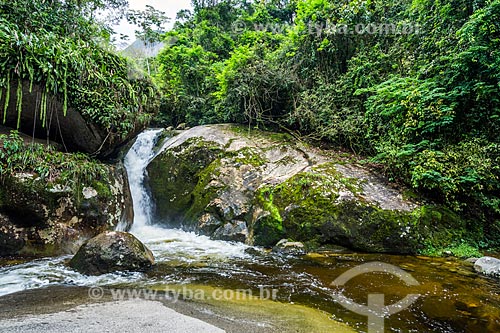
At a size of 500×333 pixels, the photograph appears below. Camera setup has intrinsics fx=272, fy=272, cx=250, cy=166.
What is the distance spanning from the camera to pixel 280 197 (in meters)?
6.73

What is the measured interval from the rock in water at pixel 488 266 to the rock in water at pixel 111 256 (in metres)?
5.62

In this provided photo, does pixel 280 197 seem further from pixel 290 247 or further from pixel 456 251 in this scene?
pixel 456 251

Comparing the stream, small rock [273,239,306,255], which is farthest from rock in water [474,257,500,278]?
small rock [273,239,306,255]

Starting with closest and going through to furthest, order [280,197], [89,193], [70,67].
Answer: [89,193] < [70,67] < [280,197]

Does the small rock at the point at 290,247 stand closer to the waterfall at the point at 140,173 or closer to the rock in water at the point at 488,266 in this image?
the rock in water at the point at 488,266

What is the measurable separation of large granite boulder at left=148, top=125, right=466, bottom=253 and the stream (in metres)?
0.52

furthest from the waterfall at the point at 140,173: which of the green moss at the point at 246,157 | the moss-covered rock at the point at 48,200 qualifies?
the green moss at the point at 246,157

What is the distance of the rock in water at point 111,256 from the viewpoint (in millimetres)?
4430

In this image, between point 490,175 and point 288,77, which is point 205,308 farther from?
point 288,77

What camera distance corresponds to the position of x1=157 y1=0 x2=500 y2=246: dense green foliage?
593cm

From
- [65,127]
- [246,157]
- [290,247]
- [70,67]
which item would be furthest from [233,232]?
[70,67]

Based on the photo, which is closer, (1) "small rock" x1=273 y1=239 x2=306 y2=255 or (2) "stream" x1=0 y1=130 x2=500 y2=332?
(2) "stream" x1=0 y1=130 x2=500 y2=332

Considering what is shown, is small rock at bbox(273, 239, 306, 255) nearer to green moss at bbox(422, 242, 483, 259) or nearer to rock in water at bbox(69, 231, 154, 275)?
green moss at bbox(422, 242, 483, 259)

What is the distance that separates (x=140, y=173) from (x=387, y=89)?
7977mm
